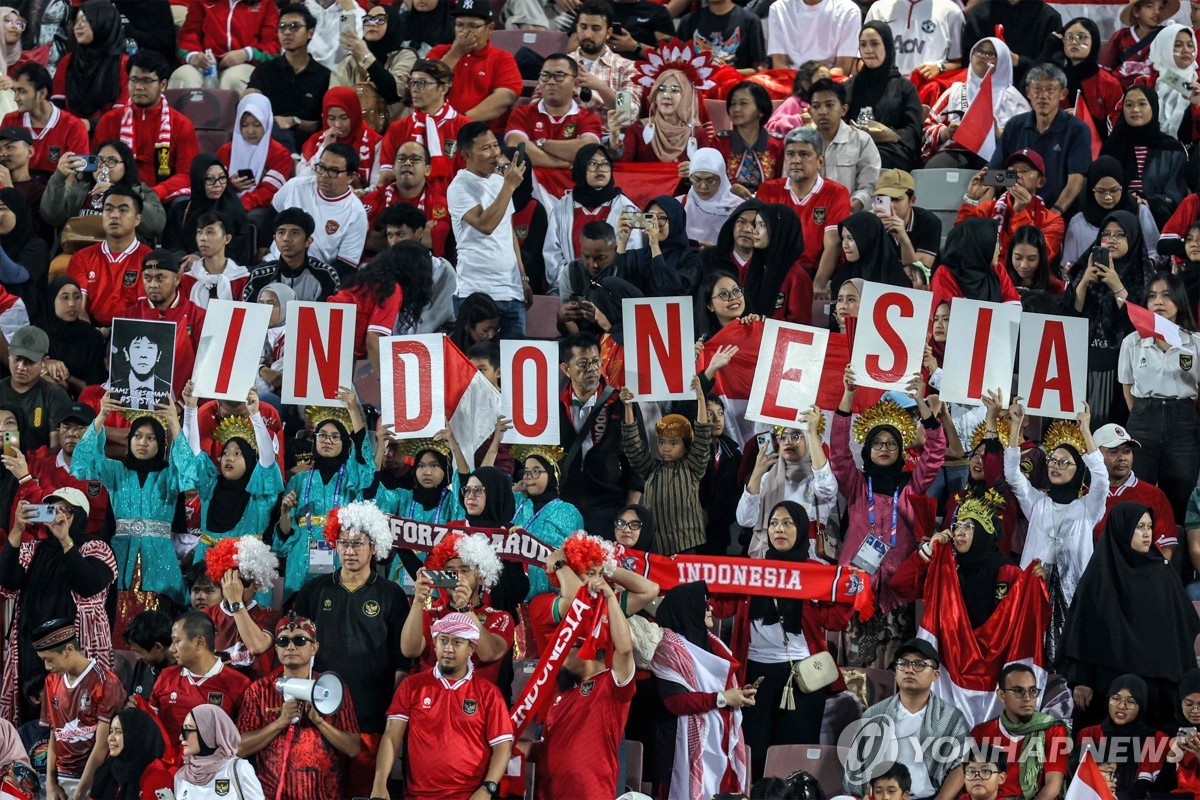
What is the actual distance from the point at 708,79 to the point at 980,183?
1.96 metres

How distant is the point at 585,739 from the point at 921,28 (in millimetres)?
6199

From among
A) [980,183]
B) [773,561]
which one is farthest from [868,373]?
[980,183]

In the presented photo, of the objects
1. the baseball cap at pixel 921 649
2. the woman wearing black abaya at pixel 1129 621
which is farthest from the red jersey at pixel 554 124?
the baseball cap at pixel 921 649

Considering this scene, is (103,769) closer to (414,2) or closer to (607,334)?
(607,334)

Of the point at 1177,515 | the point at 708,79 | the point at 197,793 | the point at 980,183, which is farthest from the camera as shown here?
the point at 708,79

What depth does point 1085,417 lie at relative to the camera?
11344 mm

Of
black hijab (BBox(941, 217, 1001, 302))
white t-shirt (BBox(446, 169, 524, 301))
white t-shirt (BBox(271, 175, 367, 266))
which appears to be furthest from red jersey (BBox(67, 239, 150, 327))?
black hijab (BBox(941, 217, 1001, 302))

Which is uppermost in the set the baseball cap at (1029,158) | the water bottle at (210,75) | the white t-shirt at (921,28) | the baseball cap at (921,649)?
the white t-shirt at (921,28)

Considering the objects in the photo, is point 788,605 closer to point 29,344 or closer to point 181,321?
point 181,321

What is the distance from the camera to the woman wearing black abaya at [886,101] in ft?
45.1

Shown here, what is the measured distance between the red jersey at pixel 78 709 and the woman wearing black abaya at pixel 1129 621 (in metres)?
4.23

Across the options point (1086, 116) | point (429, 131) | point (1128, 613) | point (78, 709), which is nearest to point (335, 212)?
point (429, 131)

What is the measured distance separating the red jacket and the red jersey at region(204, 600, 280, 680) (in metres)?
5.16

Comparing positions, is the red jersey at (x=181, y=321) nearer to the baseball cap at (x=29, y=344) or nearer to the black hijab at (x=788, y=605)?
the baseball cap at (x=29, y=344)
